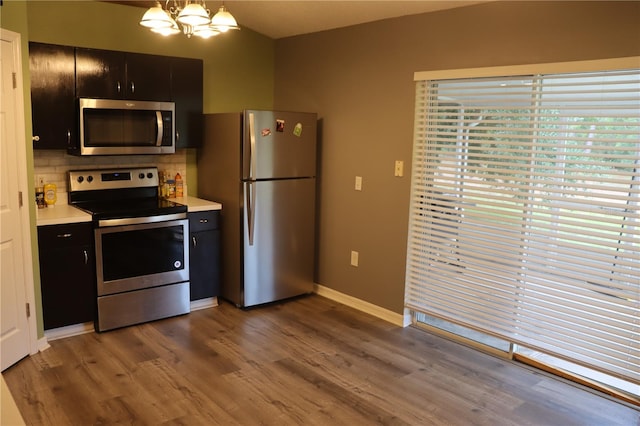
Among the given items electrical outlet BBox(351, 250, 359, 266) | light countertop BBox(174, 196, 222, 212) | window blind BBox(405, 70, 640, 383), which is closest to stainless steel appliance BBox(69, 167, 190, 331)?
light countertop BBox(174, 196, 222, 212)

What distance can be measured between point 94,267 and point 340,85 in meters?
2.44

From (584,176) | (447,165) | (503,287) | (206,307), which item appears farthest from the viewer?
(206,307)

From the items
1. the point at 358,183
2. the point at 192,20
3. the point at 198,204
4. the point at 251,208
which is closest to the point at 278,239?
the point at 251,208

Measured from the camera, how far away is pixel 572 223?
10.2ft

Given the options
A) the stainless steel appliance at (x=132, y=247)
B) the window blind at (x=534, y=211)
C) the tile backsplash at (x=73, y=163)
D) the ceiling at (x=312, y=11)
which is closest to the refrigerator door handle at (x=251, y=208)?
the stainless steel appliance at (x=132, y=247)

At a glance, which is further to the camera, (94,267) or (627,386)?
(94,267)

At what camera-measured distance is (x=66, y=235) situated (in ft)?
11.7

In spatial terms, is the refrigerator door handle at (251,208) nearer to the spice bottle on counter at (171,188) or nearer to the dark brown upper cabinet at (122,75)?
the spice bottle on counter at (171,188)

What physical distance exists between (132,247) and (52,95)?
1199 millimetres

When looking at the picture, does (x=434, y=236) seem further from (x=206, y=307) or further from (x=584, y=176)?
(x=206, y=307)

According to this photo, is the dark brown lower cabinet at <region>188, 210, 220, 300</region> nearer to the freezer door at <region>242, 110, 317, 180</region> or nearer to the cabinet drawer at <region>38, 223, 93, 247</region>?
the freezer door at <region>242, 110, 317, 180</region>

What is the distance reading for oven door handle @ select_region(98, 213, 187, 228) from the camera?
371cm

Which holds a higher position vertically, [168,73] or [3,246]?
[168,73]

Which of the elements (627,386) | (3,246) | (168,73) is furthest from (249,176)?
(627,386)
